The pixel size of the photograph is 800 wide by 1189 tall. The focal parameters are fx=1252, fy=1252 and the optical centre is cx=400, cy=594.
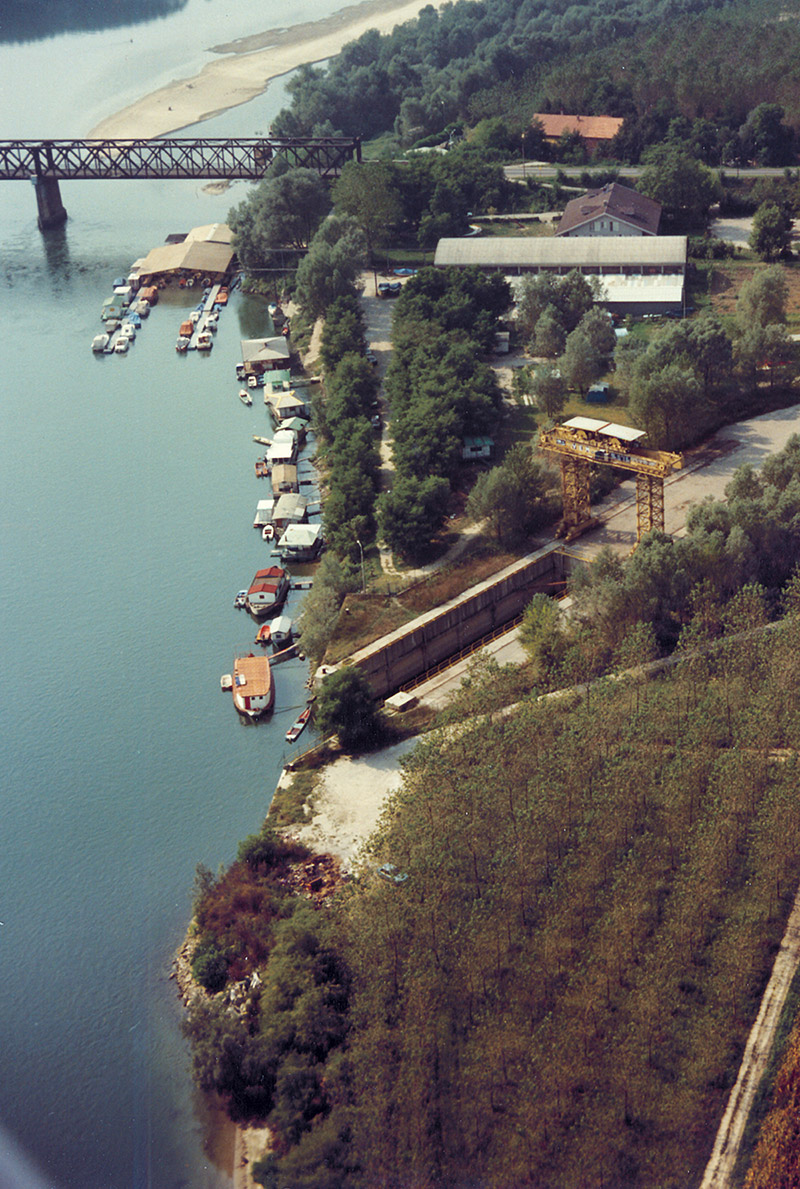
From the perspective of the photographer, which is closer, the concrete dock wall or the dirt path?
the dirt path

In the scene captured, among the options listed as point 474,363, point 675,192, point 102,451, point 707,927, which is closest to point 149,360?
point 102,451

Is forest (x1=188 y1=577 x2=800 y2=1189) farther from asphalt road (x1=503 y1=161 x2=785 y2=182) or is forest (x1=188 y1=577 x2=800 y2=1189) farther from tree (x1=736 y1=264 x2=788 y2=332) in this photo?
asphalt road (x1=503 y1=161 x2=785 y2=182)

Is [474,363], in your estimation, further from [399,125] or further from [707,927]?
[399,125]

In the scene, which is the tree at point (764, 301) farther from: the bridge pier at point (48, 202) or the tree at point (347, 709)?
the bridge pier at point (48, 202)

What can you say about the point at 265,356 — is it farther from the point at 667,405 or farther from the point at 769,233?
the point at 769,233

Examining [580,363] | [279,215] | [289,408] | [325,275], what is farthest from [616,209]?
[289,408]

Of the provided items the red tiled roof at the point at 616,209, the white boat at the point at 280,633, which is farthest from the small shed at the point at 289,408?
the red tiled roof at the point at 616,209

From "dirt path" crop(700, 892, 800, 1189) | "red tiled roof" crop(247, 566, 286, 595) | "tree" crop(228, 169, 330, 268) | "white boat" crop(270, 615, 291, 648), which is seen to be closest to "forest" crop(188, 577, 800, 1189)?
"dirt path" crop(700, 892, 800, 1189)
